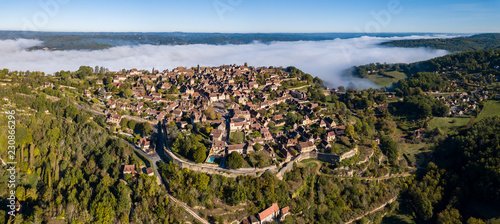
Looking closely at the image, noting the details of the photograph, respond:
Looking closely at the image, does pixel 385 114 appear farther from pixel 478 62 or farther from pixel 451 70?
pixel 478 62

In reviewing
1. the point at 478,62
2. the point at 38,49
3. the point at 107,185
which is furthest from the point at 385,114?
the point at 38,49

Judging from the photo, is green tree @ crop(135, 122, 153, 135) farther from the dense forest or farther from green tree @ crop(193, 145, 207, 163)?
the dense forest

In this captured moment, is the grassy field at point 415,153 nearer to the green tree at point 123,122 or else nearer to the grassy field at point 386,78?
the grassy field at point 386,78

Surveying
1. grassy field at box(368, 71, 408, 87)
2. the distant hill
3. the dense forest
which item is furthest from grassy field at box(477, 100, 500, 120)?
the distant hill

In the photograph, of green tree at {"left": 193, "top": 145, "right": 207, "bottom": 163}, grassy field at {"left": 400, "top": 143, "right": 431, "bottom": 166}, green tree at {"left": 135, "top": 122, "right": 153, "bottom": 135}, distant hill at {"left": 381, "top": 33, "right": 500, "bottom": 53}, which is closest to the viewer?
green tree at {"left": 193, "top": 145, "right": 207, "bottom": 163}

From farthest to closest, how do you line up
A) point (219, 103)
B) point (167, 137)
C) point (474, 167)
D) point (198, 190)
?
point (219, 103)
point (167, 137)
point (474, 167)
point (198, 190)

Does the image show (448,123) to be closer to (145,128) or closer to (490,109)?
(490,109)
